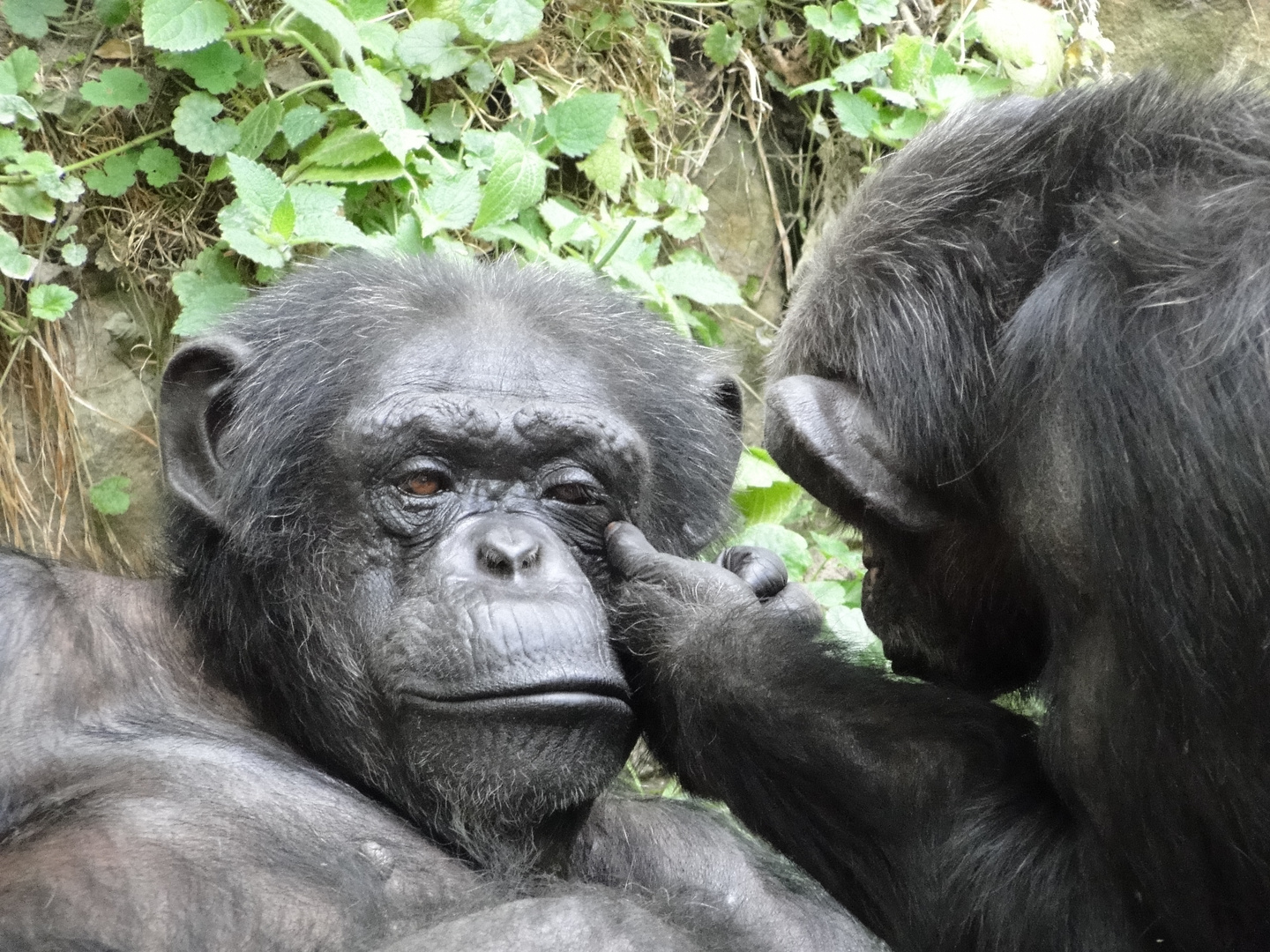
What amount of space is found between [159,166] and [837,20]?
115 inches

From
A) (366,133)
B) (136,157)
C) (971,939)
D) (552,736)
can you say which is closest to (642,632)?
(552,736)

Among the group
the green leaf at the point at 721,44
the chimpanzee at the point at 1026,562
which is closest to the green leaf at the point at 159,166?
the green leaf at the point at 721,44

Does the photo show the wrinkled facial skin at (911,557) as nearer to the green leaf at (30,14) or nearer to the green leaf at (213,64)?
the green leaf at (213,64)

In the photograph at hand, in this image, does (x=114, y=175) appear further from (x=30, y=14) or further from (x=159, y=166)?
(x=30, y=14)

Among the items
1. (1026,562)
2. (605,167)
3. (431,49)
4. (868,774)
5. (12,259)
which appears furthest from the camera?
(605,167)

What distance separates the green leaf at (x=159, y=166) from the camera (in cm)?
537

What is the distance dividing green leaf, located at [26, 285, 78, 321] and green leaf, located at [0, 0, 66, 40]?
0.90m

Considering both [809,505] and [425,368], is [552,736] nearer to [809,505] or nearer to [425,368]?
[425,368]

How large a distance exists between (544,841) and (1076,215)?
182cm

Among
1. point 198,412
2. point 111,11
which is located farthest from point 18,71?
point 198,412

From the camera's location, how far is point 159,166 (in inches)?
212

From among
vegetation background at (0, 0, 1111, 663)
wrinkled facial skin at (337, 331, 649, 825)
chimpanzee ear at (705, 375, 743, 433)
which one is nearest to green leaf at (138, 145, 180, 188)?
vegetation background at (0, 0, 1111, 663)

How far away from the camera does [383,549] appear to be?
139 inches

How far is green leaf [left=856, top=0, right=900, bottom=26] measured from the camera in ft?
21.4
